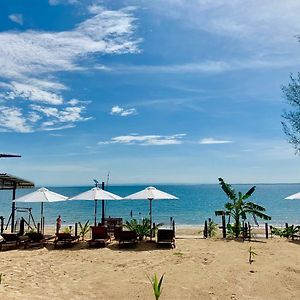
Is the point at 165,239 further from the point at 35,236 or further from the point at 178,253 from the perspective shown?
the point at 35,236

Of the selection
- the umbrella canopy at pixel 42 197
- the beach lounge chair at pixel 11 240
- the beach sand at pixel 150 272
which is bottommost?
the beach sand at pixel 150 272

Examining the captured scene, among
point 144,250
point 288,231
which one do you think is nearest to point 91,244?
point 144,250

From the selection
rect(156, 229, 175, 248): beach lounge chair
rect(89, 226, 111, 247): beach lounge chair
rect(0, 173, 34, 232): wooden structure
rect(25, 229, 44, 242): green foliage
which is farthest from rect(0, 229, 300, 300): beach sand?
rect(0, 173, 34, 232): wooden structure

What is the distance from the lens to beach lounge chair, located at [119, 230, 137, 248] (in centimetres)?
1445

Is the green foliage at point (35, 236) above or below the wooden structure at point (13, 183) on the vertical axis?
below

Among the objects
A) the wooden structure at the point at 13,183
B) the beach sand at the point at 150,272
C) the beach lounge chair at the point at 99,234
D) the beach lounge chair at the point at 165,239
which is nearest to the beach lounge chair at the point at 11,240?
the beach sand at the point at 150,272

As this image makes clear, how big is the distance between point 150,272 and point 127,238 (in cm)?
388

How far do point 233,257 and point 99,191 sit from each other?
700 centimetres

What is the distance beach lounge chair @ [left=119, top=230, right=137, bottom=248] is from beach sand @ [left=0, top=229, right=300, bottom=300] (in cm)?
39

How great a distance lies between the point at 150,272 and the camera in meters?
10.7

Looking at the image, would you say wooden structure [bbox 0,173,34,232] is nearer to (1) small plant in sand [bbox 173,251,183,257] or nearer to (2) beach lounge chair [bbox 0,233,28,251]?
(2) beach lounge chair [bbox 0,233,28,251]

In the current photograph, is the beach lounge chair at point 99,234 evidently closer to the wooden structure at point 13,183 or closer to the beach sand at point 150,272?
the beach sand at point 150,272

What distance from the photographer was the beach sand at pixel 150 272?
29.1 feet

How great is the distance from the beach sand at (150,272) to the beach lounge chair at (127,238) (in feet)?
1.26
